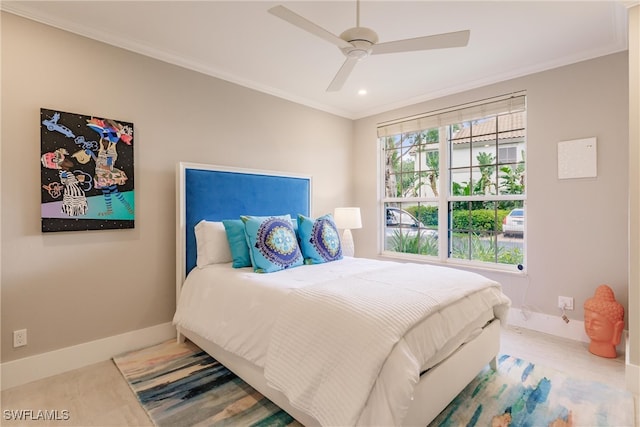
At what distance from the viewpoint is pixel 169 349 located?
270 centimetres

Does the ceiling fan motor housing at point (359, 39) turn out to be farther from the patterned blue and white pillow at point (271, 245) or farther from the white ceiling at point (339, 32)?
the patterned blue and white pillow at point (271, 245)

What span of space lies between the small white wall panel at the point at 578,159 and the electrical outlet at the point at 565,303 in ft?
3.63

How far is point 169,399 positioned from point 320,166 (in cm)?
303

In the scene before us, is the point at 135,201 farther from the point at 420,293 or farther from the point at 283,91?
the point at 420,293

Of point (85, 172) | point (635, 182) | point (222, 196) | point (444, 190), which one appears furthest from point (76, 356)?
point (635, 182)

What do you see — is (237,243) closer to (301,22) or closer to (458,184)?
(301,22)

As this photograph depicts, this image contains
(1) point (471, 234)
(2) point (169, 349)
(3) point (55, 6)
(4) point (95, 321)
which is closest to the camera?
(3) point (55, 6)

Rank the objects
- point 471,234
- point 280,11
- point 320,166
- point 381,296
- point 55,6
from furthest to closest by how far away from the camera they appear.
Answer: point 320,166, point 471,234, point 55,6, point 381,296, point 280,11

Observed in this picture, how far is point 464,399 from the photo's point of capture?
197 cm

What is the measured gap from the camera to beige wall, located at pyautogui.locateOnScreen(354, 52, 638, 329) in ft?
8.80

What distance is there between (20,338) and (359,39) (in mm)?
2952

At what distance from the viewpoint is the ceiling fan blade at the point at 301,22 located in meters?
1.60

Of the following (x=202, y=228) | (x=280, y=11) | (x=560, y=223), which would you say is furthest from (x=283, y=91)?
(x=560, y=223)

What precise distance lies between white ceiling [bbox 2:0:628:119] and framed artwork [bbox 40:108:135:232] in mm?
714
